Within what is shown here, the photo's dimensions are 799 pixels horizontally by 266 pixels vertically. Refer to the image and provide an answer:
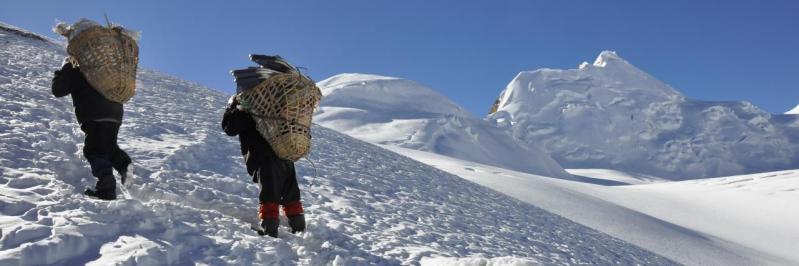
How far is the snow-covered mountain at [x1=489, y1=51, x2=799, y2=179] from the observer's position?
449ft

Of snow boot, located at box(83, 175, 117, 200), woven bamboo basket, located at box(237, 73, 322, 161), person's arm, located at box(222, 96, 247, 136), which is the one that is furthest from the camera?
person's arm, located at box(222, 96, 247, 136)

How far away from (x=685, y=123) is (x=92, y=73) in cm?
15998

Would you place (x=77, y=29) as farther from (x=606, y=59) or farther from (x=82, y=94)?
(x=606, y=59)

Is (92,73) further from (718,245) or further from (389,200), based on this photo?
(718,245)

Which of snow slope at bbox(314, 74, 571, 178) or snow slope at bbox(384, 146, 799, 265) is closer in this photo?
snow slope at bbox(384, 146, 799, 265)

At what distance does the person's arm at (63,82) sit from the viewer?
4746 mm

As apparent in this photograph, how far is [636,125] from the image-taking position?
147000 mm

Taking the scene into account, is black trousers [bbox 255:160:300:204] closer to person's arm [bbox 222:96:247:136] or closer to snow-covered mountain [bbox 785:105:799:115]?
person's arm [bbox 222:96:247:136]

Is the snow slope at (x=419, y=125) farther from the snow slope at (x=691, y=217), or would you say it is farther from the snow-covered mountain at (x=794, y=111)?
the snow-covered mountain at (x=794, y=111)

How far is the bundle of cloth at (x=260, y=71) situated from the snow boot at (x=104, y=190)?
1.14 meters

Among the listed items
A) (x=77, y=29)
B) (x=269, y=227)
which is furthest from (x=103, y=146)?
(x=269, y=227)

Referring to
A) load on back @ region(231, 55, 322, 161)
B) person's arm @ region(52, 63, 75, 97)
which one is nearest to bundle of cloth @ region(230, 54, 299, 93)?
load on back @ region(231, 55, 322, 161)

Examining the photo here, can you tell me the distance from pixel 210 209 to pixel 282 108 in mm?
1263

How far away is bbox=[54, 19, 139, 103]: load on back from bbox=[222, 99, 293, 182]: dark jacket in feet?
3.10
